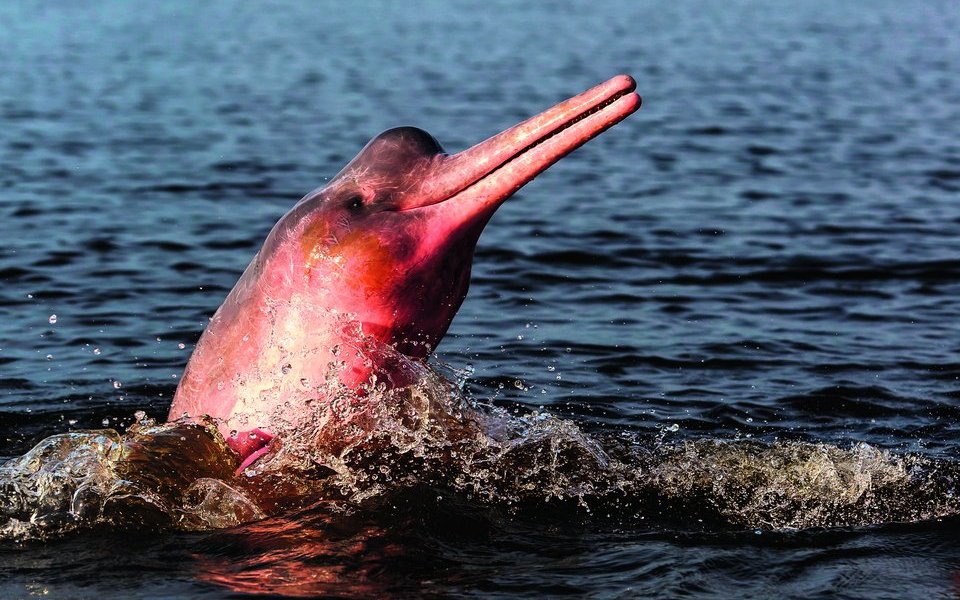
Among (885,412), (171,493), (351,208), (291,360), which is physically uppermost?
(351,208)

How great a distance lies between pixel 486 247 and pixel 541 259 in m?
0.82

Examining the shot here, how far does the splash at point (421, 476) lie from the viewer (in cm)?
668

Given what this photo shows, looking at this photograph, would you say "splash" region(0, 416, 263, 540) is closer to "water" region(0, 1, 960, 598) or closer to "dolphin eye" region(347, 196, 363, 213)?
"water" region(0, 1, 960, 598)

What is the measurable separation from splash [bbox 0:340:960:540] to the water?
0.03 metres

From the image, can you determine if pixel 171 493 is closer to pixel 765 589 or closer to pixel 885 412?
pixel 765 589

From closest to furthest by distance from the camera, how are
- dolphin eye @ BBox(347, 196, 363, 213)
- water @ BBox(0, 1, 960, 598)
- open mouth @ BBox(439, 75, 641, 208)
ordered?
open mouth @ BBox(439, 75, 641, 208), water @ BBox(0, 1, 960, 598), dolphin eye @ BBox(347, 196, 363, 213)

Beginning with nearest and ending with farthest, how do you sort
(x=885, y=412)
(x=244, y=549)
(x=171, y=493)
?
(x=244, y=549) < (x=171, y=493) < (x=885, y=412)

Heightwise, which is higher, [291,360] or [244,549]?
[291,360]

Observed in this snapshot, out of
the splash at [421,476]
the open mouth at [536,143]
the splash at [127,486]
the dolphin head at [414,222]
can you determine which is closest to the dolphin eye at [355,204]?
the dolphin head at [414,222]

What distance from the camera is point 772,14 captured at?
46.9 metres

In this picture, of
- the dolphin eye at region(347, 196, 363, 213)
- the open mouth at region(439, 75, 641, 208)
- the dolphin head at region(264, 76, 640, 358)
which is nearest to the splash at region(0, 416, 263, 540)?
the dolphin head at region(264, 76, 640, 358)

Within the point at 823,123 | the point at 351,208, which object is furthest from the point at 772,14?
the point at 351,208

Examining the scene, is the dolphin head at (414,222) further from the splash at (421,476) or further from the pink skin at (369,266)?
the splash at (421,476)

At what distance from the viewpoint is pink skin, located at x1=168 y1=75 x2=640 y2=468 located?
20.9 ft
